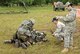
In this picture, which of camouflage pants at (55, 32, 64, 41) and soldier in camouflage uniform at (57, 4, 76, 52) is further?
camouflage pants at (55, 32, 64, 41)

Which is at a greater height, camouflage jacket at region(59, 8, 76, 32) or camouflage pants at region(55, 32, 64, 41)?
camouflage jacket at region(59, 8, 76, 32)

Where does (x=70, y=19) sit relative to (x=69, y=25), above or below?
above

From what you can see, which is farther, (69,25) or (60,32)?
(60,32)

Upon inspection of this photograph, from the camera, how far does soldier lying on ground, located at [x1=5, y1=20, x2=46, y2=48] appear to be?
12.3m

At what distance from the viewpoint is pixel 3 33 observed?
15.6 m

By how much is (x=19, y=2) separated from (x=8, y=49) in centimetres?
2693

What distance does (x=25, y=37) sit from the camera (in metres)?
12.4

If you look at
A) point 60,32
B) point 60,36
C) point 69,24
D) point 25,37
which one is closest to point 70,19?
point 69,24

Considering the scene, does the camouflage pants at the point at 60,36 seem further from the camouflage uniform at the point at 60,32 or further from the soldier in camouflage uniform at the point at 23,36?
the soldier in camouflage uniform at the point at 23,36

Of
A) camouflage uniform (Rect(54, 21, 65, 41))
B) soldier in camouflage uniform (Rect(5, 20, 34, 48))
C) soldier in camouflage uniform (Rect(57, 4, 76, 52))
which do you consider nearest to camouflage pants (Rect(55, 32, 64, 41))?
camouflage uniform (Rect(54, 21, 65, 41))

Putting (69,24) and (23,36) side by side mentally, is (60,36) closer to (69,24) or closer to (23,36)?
(69,24)

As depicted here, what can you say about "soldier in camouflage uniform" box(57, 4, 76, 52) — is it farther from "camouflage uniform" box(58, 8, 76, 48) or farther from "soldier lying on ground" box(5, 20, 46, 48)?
"soldier lying on ground" box(5, 20, 46, 48)

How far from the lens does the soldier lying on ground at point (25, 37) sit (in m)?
12.3

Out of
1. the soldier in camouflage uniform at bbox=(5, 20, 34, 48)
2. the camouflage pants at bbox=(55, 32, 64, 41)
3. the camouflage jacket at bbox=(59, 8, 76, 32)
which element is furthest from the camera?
the camouflage pants at bbox=(55, 32, 64, 41)
